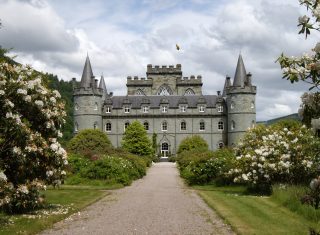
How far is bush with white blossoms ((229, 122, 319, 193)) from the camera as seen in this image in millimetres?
17719

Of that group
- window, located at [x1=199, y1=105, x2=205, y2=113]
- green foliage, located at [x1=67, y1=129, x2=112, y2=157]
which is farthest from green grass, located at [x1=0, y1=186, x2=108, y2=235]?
window, located at [x1=199, y1=105, x2=205, y2=113]

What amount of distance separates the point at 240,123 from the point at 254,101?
374 cm

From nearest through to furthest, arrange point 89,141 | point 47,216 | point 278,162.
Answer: point 47,216 < point 278,162 < point 89,141

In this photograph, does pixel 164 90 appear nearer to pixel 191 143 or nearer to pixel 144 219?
pixel 191 143

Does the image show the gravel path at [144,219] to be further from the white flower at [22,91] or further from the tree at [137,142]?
the tree at [137,142]

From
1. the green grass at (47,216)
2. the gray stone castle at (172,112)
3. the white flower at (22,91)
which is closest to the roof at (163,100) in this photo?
the gray stone castle at (172,112)

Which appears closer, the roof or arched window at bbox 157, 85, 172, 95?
the roof

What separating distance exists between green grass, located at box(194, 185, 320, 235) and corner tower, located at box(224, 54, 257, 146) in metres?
47.3

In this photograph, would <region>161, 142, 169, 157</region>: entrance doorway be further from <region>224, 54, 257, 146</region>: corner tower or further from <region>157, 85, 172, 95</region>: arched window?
<region>157, 85, 172, 95</region>: arched window

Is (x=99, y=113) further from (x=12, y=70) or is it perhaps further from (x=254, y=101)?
(x=12, y=70)

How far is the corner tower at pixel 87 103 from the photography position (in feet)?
209

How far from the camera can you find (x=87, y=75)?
64562mm

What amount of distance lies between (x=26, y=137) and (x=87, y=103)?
5345cm

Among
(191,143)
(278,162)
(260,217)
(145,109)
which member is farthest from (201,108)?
(260,217)
